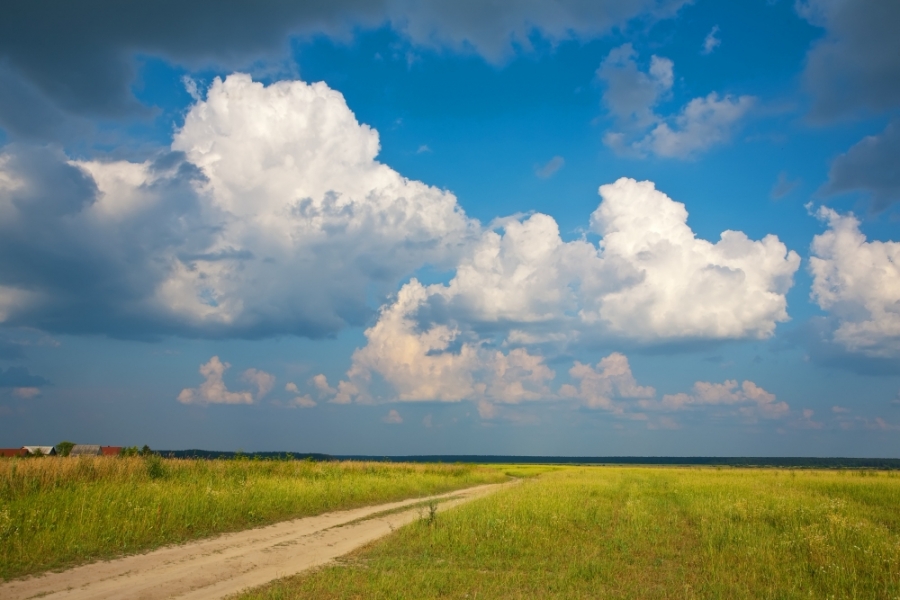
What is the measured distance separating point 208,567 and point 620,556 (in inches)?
403

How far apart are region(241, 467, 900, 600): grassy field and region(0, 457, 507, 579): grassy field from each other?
6141 millimetres

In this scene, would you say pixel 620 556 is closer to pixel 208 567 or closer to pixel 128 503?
pixel 208 567

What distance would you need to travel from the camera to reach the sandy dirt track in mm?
11383

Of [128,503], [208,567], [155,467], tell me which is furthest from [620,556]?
[155,467]

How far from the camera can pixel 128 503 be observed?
18359 millimetres

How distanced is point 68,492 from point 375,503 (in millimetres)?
15110

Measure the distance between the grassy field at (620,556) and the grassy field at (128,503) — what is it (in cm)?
614

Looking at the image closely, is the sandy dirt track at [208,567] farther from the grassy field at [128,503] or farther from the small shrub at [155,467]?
the small shrub at [155,467]

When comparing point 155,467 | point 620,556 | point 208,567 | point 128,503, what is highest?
point 155,467

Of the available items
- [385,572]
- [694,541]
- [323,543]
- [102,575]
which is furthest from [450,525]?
[102,575]

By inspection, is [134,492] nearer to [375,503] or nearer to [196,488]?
[196,488]

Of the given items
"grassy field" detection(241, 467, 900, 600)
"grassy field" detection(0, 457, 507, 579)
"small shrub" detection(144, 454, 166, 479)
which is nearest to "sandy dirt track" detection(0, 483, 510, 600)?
"grassy field" detection(0, 457, 507, 579)

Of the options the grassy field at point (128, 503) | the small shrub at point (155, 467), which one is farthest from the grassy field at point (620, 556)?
the small shrub at point (155, 467)

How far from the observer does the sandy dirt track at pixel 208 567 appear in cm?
1138
